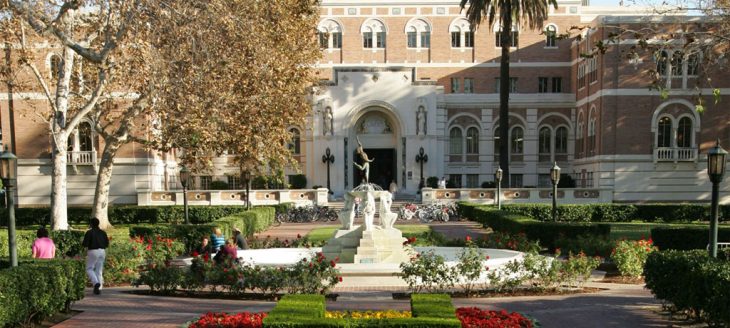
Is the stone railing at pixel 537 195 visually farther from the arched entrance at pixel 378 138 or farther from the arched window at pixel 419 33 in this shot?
the arched window at pixel 419 33

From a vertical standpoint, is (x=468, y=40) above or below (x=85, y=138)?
above

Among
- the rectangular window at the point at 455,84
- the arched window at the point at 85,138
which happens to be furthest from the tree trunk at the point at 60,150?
the rectangular window at the point at 455,84

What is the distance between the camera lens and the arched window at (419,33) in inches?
1983

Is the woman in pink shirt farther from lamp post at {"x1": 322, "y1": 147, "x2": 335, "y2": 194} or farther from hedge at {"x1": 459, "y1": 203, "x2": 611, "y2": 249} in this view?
lamp post at {"x1": 322, "y1": 147, "x2": 335, "y2": 194}

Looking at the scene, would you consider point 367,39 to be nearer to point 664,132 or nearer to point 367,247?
point 664,132

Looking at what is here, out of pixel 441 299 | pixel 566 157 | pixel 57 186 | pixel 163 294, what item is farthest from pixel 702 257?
pixel 566 157

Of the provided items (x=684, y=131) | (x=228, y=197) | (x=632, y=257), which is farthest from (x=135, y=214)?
(x=684, y=131)

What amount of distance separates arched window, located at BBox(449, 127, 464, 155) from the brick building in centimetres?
8

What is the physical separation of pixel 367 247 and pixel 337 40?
121 feet

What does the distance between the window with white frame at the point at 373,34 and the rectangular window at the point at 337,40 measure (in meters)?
1.94

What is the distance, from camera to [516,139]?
1921 inches

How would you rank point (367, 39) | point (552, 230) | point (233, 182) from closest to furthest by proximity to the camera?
point (552, 230), point (233, 182), point (367, 39)

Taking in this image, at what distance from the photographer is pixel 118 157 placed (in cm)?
3859

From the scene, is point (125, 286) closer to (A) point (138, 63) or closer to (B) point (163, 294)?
(B) point (163, 294)
